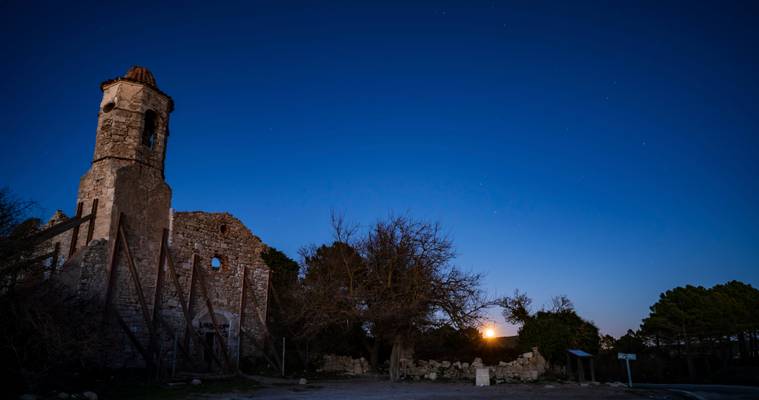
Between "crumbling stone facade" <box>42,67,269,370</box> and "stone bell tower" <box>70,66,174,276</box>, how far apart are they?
0.04 meters

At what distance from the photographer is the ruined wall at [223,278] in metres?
18.7

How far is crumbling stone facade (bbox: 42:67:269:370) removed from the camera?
52.1 ft

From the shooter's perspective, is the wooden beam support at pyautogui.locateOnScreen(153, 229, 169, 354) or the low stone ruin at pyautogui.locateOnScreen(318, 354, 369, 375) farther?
the low stone ruin at pyautogui.locateOnScreen(318, 354, 369, 375)

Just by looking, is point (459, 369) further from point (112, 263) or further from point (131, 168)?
point (131, 168)

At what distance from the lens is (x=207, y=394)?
12062mm

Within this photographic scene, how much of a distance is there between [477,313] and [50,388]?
558 inches

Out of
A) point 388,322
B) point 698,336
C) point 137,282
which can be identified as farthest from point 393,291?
point 698,336

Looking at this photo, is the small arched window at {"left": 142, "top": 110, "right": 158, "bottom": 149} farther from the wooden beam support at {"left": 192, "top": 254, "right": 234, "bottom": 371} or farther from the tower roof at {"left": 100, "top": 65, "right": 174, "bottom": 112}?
the wooden beam support at {"left": 192, "top": 254, "right": 234, "bottom": 371}

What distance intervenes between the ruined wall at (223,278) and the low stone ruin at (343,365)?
4081 mm

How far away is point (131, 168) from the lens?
17562 mm

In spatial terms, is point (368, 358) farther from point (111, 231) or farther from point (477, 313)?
point (111, 231)

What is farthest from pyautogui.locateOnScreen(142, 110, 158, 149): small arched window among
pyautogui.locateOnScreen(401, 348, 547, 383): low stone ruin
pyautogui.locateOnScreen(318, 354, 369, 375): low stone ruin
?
pyautogui.locateOnScreen(401, 348, 547, 383): low stone ruin

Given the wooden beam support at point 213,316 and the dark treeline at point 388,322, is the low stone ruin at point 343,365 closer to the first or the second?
the dark treeline at point 388,322

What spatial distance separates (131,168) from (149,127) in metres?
2.66
